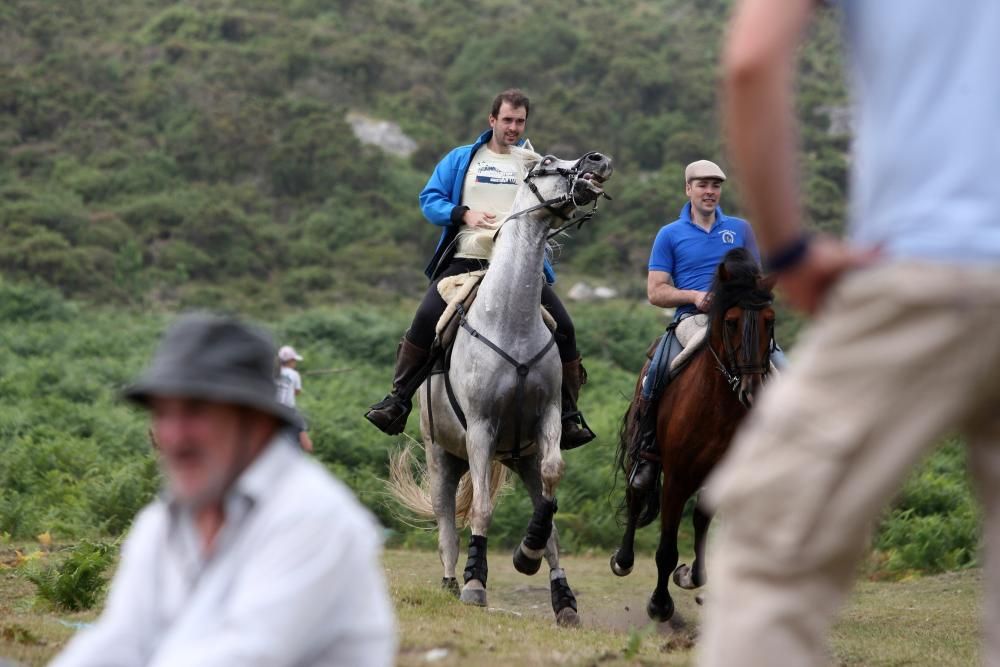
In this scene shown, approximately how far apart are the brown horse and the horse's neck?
1.21 meters

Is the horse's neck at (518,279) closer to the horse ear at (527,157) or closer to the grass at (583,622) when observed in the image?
the horse ear at (527,157)

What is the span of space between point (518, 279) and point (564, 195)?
2.13 feet

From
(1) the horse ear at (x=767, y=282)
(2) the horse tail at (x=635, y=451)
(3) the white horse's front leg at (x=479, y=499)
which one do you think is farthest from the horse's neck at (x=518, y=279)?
(1) the horse ear at (x=767, y=282)

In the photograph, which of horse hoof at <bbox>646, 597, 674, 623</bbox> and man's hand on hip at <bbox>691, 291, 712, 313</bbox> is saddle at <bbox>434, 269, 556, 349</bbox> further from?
horse hoof at <bbox>646, 597, 674, 623</bbox>

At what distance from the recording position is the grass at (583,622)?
718 centimetres

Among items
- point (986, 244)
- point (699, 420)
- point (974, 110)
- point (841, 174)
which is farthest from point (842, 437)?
point (841, 174)

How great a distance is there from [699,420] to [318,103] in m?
51.7

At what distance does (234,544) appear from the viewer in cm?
356

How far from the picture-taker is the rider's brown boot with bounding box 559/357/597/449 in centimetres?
1148

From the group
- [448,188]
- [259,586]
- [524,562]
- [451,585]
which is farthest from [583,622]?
[259,586]

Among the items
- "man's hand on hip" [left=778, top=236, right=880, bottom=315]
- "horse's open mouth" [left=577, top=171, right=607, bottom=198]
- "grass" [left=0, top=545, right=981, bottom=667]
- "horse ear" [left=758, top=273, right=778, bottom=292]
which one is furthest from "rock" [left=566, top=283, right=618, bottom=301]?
"man's hand on hip" [left=778, top=236, right=880, bottom=315]

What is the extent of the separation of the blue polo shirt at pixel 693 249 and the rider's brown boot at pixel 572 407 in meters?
0.93

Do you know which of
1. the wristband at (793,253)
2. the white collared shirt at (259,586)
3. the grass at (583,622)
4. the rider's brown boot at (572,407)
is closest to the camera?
the wristband at (793,253)

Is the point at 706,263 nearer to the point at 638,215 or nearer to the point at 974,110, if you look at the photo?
the point at 974,110
